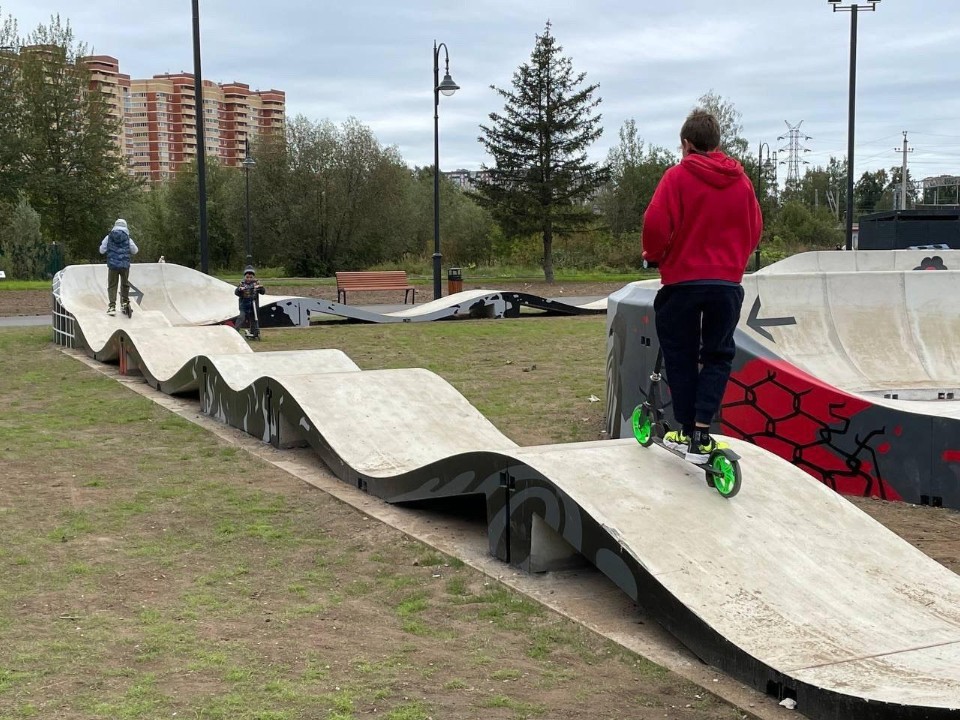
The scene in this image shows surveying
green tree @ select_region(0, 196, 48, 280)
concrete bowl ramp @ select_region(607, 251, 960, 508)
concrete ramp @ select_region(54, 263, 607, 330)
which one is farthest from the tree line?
concrete bowl ramp @ select_region(607, 251, 960, 508)

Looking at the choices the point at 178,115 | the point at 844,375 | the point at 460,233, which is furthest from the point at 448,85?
the point at 178,115

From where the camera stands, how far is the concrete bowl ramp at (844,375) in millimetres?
6715

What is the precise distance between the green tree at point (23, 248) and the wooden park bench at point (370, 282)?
15.7 m

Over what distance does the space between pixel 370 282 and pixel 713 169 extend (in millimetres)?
23479

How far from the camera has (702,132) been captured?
490cm

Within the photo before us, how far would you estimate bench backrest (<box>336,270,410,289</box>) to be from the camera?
27.0 meters

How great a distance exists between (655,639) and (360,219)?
46926 millimetres

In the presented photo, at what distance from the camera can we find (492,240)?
2136 inches

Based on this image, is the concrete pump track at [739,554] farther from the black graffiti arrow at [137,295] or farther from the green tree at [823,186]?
the green tree at [823,186]

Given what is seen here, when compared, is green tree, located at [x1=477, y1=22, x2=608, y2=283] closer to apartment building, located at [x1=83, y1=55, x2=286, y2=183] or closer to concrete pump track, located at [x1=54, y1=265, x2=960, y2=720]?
concrete pump track, located at [x1=54, y1=265, x2=960, y2=720]

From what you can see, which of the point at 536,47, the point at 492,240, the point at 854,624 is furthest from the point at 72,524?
the point at 492,240

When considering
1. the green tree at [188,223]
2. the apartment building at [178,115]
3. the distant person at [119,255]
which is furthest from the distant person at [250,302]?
the apartment building at [178,115]

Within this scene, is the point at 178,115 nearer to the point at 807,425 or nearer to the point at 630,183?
the point at 630,183

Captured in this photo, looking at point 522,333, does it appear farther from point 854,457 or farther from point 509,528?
point 509,528
